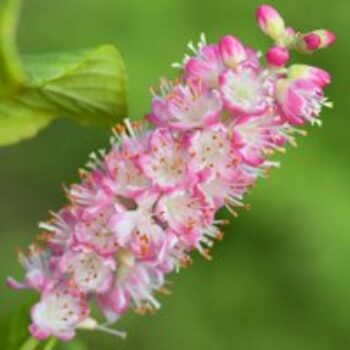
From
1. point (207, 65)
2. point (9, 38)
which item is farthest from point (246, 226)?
point (9, 38)

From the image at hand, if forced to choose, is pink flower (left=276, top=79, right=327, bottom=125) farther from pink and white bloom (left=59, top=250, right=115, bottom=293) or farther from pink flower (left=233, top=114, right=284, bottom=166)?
pink and white bloom (left=59, top=250, right=115, bottom=293)

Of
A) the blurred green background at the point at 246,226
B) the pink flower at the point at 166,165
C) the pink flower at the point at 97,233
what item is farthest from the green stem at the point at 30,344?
the blurred green background at the point at 246,226

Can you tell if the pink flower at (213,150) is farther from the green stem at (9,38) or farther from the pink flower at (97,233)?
the green stem at (9,38)

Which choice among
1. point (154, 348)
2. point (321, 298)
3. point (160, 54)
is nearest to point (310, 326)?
point (321, 298)

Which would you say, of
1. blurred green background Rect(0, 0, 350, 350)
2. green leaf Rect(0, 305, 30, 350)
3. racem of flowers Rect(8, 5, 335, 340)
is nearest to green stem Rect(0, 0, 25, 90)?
racem of flowers Rect(8, 5, 335, 340)

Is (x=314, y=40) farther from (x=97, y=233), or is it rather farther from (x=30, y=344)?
(x=30, y=344)

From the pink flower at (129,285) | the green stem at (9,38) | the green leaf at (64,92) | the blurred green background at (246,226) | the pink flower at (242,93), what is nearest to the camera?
the green stem at (9,38)

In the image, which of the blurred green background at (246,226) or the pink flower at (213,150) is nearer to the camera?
the pink flower at (213,150)
